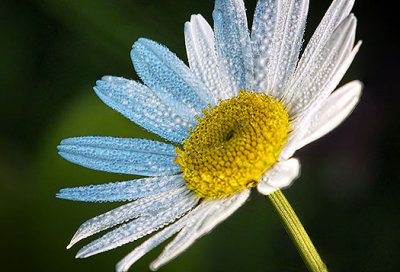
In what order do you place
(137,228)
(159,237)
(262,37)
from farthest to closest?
1. (262,37)
2. (137,228)
3. (159,237)

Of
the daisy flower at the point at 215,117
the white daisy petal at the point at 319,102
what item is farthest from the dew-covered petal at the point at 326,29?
the white daisy petal at the point at 319,102

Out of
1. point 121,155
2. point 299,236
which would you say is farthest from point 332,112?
point 121,155

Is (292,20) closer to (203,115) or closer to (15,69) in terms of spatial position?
(203,115)

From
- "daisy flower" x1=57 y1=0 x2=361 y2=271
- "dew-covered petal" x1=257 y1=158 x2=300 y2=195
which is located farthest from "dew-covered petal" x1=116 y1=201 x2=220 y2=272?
"dew-covered petal" x1=257 y1=158 x2=300 y2=195

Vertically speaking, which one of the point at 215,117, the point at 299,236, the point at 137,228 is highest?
the point at 215,117

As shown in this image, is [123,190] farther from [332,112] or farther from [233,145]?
[332,112]

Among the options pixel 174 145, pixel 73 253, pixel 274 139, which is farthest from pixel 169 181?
pixel 73 253

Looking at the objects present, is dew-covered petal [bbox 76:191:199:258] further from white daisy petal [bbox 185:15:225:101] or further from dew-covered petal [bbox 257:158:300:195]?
white daisy petal [bbox 185:15:225:101]
